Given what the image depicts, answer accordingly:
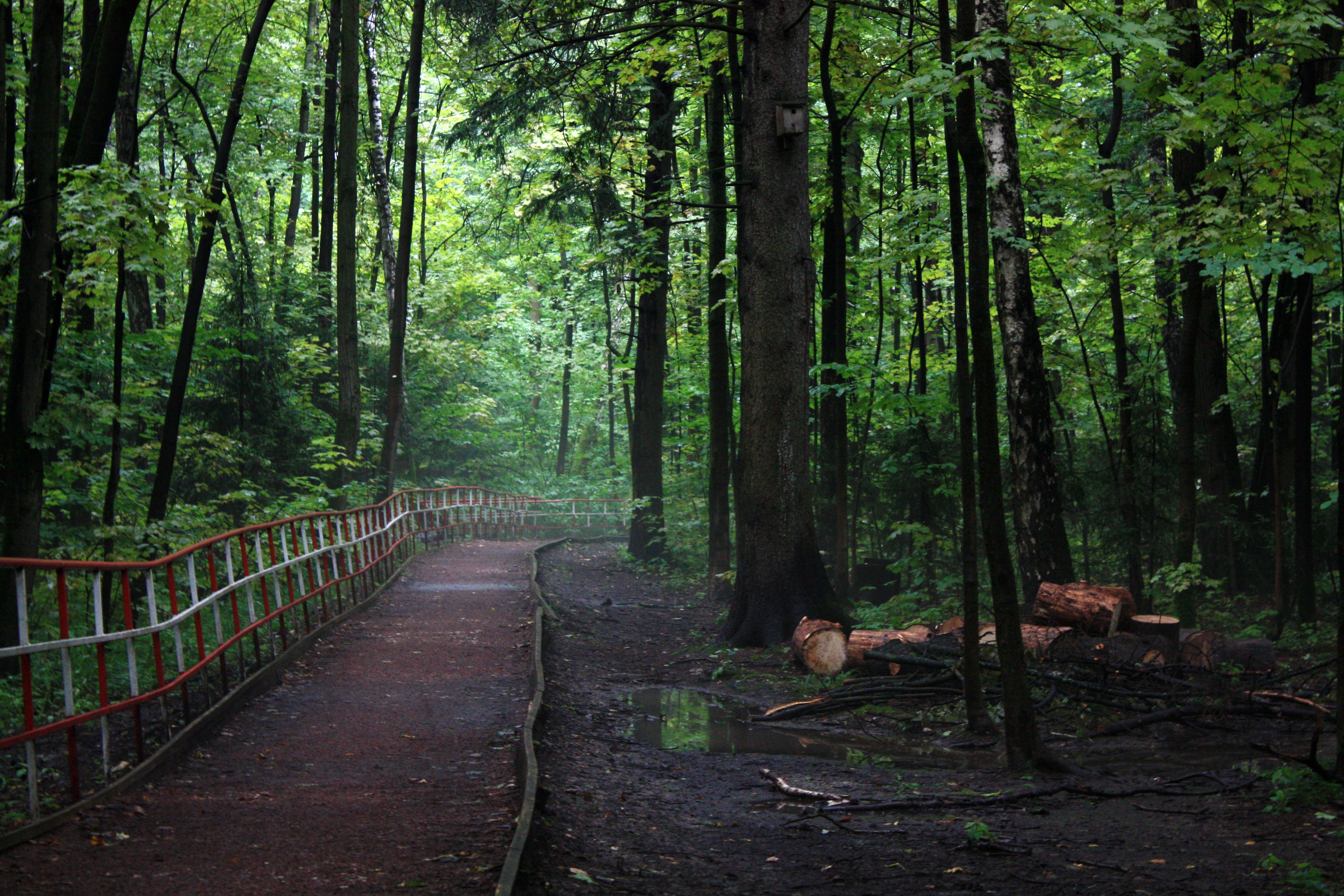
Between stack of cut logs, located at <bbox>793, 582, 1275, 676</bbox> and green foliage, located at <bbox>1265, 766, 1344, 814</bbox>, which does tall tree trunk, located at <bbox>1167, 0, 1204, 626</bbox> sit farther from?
green foliage, located at <bbox>1265, 766, 1344, 814</bbox>

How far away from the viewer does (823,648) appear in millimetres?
9812

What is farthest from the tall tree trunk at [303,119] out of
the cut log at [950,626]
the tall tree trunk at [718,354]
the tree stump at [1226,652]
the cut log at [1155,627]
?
the tree stump at [1226,652]

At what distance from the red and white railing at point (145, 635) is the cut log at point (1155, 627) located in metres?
7.67

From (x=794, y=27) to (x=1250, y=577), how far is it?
8851 mm

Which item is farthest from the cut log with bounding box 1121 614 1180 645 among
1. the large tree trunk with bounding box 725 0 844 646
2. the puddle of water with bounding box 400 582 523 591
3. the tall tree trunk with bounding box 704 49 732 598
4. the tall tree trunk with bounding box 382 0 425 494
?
the tall tree trunk with bounding box 382 0 425 494

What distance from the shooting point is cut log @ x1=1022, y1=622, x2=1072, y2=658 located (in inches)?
341

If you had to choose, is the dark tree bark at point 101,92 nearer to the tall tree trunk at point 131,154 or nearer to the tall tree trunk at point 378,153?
the tall tree trunk at point 131,154

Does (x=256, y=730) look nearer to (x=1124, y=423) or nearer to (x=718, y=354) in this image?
(x=1124, y=423)

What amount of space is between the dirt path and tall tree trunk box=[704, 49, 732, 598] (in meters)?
5.73

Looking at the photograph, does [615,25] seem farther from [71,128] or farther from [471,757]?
[471,757]

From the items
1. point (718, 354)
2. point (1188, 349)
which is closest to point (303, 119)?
point (718, 354)

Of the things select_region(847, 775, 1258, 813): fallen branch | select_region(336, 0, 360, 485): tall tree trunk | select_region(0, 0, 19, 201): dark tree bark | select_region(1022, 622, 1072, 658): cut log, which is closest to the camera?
select_region(847, 775, 1258, 813): fallen branch

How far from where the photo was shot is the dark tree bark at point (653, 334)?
17.7 meters

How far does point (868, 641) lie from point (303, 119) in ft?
79.4
